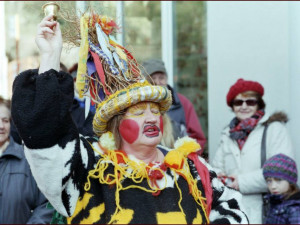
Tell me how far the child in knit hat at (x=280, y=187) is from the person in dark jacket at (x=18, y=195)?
5.57ft

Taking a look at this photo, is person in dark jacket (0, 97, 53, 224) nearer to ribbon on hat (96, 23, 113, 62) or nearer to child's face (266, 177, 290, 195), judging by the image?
ribbon on hat (96, 23, 113, 62)

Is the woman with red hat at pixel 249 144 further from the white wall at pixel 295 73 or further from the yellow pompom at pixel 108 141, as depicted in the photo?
the yellow pompom at pixel 108 141

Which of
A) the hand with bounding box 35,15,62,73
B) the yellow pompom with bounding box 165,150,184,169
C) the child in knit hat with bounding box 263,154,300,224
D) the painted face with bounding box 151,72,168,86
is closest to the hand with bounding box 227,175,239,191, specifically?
the child in knit hat with bounding box 263,154,300,224

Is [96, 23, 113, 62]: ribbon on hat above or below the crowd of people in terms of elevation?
above

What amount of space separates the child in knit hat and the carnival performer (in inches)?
43.5

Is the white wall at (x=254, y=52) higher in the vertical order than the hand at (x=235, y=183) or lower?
higher

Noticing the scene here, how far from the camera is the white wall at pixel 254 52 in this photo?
5.58 meters

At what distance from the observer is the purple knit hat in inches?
164

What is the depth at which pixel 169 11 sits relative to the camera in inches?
269

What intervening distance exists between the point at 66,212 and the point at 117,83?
0.77 m

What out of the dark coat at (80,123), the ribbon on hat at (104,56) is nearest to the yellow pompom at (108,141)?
the ribbon on hat at (104,56)

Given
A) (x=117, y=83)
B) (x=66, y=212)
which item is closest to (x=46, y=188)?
(x=66, y=212)

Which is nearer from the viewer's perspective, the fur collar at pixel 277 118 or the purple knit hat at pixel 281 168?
the purple knit hat at pixel 281 168

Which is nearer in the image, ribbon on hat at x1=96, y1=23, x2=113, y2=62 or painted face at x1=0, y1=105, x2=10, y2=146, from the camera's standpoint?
ribbon on hat at x1=96, y1=23, x2=113, y2=62
